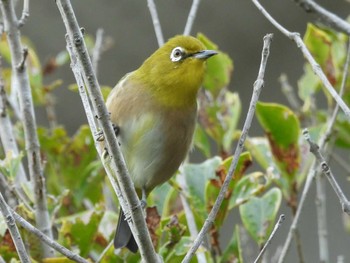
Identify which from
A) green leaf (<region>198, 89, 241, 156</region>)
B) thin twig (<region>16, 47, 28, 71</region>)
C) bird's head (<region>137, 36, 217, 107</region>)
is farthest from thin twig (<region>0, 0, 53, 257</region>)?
green leaf (<region>198, 89, 241, 156</region>)

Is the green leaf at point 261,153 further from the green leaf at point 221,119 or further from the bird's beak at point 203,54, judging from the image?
the bird's beak at point 203,54

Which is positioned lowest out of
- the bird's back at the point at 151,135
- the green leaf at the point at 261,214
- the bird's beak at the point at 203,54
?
the green leaf at the point at 261,214

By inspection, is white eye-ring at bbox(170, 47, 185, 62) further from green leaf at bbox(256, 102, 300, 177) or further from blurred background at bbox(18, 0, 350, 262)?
blurred background at bbox(18, 0, 350, 262)

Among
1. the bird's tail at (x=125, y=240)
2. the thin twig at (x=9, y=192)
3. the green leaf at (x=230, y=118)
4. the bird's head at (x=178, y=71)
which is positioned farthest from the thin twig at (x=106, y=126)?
the green leaf at (x=230, y=118)

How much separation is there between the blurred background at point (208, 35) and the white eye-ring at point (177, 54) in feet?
10.4

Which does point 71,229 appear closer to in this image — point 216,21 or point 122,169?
point 122,169

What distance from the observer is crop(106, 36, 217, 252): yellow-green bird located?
3.37 meters

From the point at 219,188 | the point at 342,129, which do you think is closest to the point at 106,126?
the point at 219,188

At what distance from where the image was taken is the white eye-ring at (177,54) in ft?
11.1

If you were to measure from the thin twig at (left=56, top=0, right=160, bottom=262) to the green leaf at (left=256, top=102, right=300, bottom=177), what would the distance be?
3.05ft

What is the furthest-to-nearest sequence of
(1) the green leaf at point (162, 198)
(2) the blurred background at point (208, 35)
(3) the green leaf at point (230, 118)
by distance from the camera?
(2) the blurred background at point (208, 35) < (3) the green leaf at point (230, 118) < (1) the green leaf at point (162, 198)

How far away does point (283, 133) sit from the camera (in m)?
3.35

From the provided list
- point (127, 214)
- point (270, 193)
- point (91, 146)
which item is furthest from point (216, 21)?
point (127, 214)

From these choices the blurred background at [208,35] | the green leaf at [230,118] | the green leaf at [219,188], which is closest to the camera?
the green leaf at [219,188]
